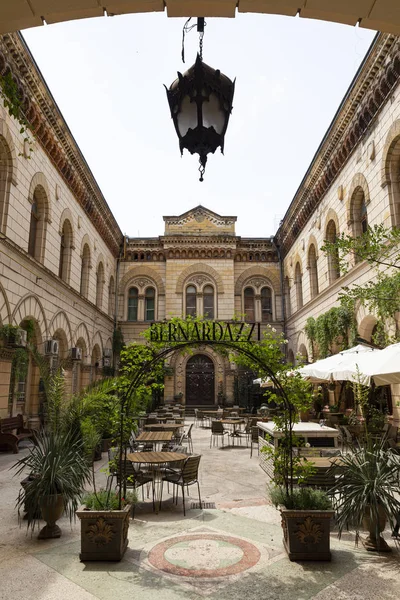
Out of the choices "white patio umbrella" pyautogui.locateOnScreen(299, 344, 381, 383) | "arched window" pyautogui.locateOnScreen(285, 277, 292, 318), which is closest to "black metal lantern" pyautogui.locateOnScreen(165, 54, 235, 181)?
"white patio umbrella" pyautogui.locateOnScreen(299, 344, 381, 383)

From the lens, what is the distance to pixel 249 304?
28.5m

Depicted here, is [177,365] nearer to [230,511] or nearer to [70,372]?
[70,372]

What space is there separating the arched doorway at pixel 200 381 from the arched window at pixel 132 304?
460 centimetres

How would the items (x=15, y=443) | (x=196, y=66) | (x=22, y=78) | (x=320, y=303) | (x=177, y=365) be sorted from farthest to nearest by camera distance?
(x=177, y=365) < (x=320, y=303) < (x=22, y=78) < (x=15, y=443) < (x=196, y=66)

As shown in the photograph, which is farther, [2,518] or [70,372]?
[70,372]

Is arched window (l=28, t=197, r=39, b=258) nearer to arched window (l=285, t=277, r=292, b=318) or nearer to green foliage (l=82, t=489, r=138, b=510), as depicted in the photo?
green foliage (l=82, t=489, r=138, b=510)

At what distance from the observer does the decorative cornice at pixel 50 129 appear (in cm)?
1212

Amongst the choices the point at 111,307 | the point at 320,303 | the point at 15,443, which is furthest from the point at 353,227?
the point at 111,307

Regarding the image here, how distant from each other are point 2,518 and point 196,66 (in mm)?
6546

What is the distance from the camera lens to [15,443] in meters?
11.9

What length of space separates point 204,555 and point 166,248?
78.3ft

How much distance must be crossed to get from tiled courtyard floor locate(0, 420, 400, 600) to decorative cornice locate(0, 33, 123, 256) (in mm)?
8977

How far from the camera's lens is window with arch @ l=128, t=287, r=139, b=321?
28.3 meters

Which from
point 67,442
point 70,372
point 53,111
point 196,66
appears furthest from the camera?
point 70,372
